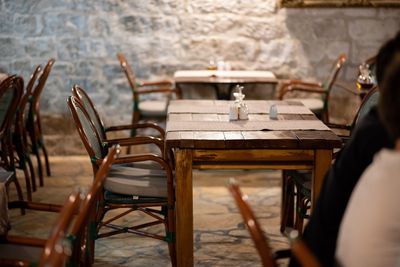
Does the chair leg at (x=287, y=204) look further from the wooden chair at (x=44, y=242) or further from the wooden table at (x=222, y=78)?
the wooden chair at (x=44, y=242)

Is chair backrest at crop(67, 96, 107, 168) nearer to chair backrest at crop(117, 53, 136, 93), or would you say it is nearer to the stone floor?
the stone floor

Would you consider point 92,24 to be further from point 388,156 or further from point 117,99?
point 388,156

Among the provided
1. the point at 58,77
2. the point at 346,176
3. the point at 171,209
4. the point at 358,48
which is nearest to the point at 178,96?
the point at 58,77

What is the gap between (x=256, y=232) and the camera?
78.5 inches

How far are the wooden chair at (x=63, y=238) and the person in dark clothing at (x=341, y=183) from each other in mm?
688

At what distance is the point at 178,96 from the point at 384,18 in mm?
1951

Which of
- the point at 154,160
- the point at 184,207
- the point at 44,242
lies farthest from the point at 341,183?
the point at 154,160

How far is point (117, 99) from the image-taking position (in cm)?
615

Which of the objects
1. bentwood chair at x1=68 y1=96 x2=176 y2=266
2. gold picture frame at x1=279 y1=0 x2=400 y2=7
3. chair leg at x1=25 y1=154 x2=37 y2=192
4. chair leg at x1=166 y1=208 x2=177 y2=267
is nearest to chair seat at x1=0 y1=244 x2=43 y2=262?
bentwood chair at x1=68 y1=96 x2=176 y2=266

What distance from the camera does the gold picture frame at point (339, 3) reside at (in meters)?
5.94

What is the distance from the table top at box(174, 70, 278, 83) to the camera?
5.43 metres

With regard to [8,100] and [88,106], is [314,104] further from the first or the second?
[8,100]

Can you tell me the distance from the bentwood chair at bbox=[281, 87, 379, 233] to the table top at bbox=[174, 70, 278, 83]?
1.46 m

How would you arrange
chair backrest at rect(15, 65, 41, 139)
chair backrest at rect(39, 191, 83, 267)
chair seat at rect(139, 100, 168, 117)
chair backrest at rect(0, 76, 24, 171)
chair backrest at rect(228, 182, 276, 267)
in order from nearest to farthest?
chair backrest at rect(39, 191, 83, 267) → chair backrest at rect(228, 182, 276, 267) → chair backrest at rect(0, 76, 24, 171) → chair backrest at rect(15, 65, 41, 139) → chair seat at rect(139, 100, 168, 117)
